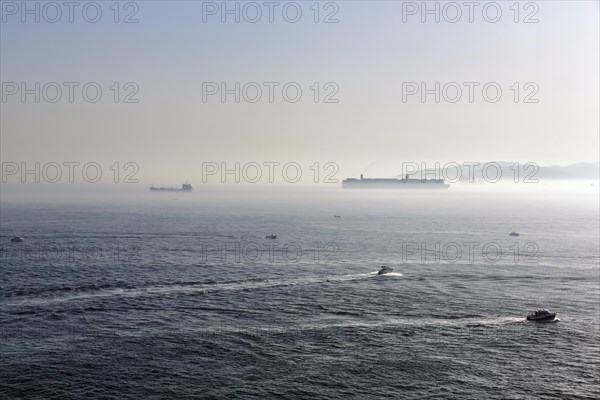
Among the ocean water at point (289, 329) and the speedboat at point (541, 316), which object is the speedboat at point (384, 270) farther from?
the speedboat at point (541, 316)

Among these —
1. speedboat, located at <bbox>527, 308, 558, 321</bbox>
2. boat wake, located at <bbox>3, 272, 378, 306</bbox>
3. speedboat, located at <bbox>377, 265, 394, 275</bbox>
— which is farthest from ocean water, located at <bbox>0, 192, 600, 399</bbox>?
speedboat, located at <bbox>377, 265, 394, 275</bbox>

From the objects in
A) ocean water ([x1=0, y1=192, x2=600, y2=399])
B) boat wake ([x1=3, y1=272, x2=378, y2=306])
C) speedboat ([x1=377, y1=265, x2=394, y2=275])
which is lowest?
ocean water ([x1=0, y1=192, x2=600, y2=399])

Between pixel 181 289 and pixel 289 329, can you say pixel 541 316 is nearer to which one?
pixel 289 329

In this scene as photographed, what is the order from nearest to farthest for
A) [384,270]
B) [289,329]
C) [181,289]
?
1. [289,329]
2. [181,289]
3. [384,270]

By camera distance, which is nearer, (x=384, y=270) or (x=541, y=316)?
(x=541, y=316)

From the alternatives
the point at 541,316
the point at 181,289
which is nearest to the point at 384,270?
the point at 541,316

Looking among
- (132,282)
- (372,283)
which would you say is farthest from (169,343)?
(372,283)

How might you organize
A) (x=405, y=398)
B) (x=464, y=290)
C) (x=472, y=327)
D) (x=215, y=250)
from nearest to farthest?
(x=405, y=398) < (x=472, y=327) < (x=464, y=290) < (x=215, y=250)

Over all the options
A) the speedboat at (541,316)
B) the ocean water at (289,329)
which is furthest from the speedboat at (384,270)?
the speedboat at (541,316)

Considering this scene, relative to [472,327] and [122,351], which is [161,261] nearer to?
[122,351]

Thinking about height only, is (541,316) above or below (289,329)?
above

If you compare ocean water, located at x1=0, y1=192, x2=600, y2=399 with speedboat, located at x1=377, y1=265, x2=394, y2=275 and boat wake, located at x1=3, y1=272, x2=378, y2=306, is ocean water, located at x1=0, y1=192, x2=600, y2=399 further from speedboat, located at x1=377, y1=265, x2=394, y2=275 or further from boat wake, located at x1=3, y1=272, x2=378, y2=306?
speedboat, located at x1=377, y1=265, x2=394, y2=275
